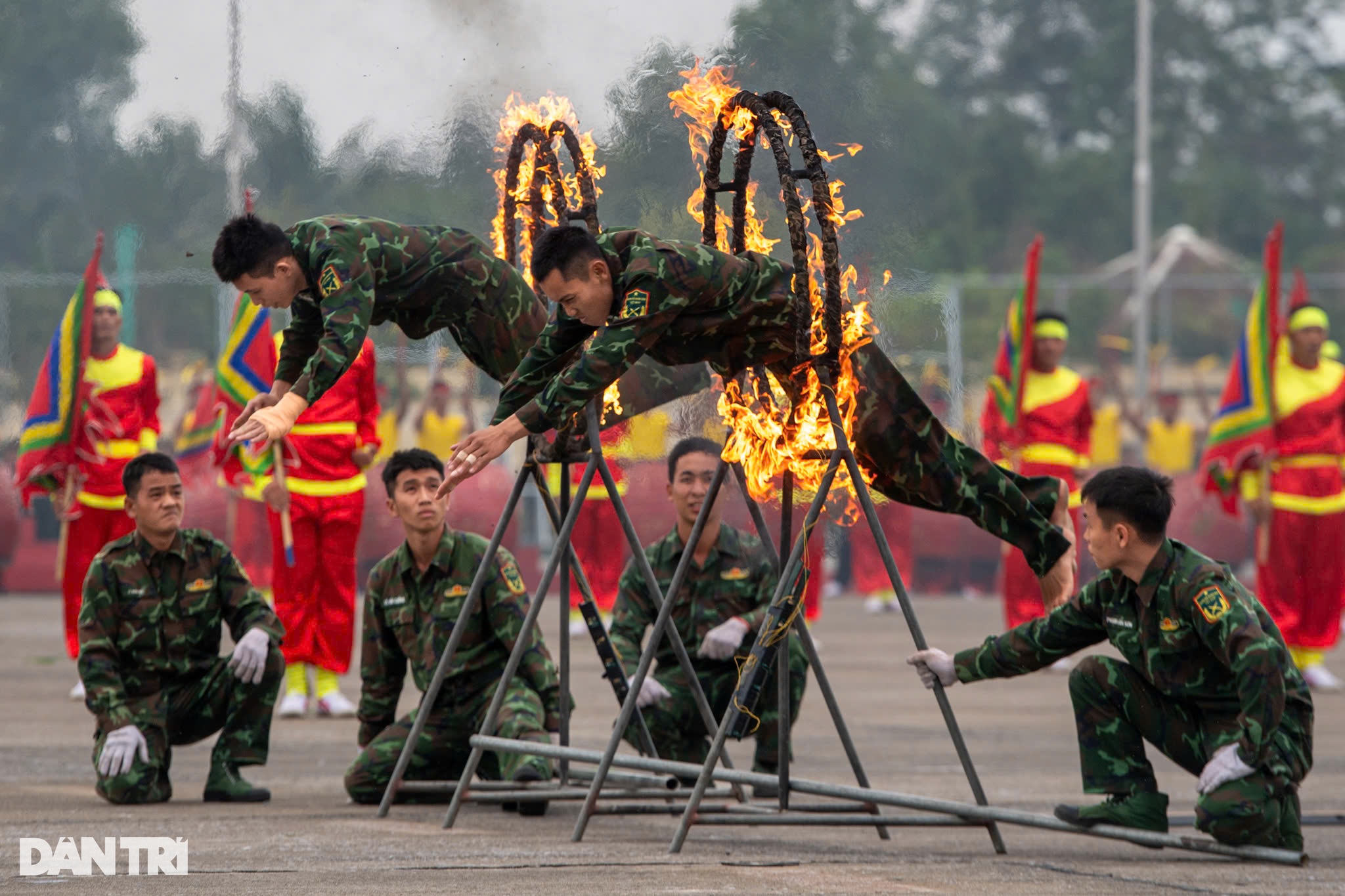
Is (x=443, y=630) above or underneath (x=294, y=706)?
above

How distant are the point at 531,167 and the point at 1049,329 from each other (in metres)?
5.73

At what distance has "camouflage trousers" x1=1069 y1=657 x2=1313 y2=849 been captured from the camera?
17.0ft

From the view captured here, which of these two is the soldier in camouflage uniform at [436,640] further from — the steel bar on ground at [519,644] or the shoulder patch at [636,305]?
the shoulder patch at [636,305]

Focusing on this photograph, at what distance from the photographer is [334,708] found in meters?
9.38

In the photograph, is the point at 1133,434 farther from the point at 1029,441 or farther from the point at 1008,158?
the point at 1008,158

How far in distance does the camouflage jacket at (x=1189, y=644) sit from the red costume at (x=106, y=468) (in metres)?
5.55

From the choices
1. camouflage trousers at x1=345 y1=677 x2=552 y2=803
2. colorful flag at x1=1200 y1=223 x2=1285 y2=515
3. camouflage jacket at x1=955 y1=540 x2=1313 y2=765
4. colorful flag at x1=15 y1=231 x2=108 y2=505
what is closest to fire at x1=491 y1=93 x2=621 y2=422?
camouflage trousers at x1=345 y1=677 x2=552 y2=803

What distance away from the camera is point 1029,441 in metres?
11.8

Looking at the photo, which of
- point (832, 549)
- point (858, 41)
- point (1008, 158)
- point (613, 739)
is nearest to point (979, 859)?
point (613, 739)

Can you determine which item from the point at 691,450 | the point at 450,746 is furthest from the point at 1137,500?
the point at 450,746

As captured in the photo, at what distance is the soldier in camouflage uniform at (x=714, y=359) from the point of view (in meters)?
5.26

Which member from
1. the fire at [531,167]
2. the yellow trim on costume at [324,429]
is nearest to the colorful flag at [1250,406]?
the yellow trim on costume at [324,429]

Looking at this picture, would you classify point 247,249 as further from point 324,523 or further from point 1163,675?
point 324,523

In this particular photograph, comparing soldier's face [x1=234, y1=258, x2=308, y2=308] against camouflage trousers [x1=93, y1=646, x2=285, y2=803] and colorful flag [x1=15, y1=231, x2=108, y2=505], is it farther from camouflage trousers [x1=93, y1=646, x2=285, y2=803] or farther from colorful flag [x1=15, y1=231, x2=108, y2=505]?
colorful flag [x1=15, y1=231, x2=108, y2=505]
